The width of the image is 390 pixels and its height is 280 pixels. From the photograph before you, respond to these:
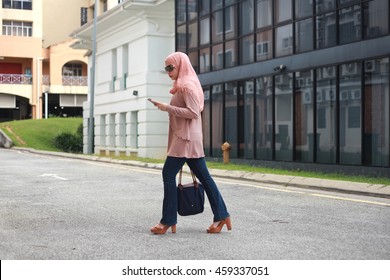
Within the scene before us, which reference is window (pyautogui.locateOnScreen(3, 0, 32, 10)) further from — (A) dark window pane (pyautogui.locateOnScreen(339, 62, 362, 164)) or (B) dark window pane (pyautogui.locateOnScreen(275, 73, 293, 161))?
(A) dark window pane (pyautogui.locateOnScreen(339, 62, 362, 164))

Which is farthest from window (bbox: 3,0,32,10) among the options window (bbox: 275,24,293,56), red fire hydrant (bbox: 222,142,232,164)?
window (bbox: 275,24,293,56)

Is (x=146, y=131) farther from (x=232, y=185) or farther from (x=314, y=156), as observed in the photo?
(x=232, y=185)

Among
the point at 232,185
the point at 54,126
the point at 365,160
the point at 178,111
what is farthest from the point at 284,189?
the point at 54,126

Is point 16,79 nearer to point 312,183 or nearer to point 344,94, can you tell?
point 344,94

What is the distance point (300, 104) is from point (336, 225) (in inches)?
417

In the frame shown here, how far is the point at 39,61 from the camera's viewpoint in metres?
59.7

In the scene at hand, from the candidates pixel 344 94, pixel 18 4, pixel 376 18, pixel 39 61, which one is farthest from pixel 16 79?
pixel 376 18

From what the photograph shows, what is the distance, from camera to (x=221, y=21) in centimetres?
2245

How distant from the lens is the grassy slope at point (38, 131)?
4016 cm

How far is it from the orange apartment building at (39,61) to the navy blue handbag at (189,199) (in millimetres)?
52968

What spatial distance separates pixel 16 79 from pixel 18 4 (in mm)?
7217

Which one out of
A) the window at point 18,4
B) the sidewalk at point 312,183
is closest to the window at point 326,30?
the sidewalk at point 312,183

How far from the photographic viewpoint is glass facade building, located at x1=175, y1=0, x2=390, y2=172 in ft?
51.3

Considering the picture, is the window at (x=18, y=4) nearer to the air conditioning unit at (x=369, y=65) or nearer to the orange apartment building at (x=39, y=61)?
the orange apartment building at (x=39, y=61)
